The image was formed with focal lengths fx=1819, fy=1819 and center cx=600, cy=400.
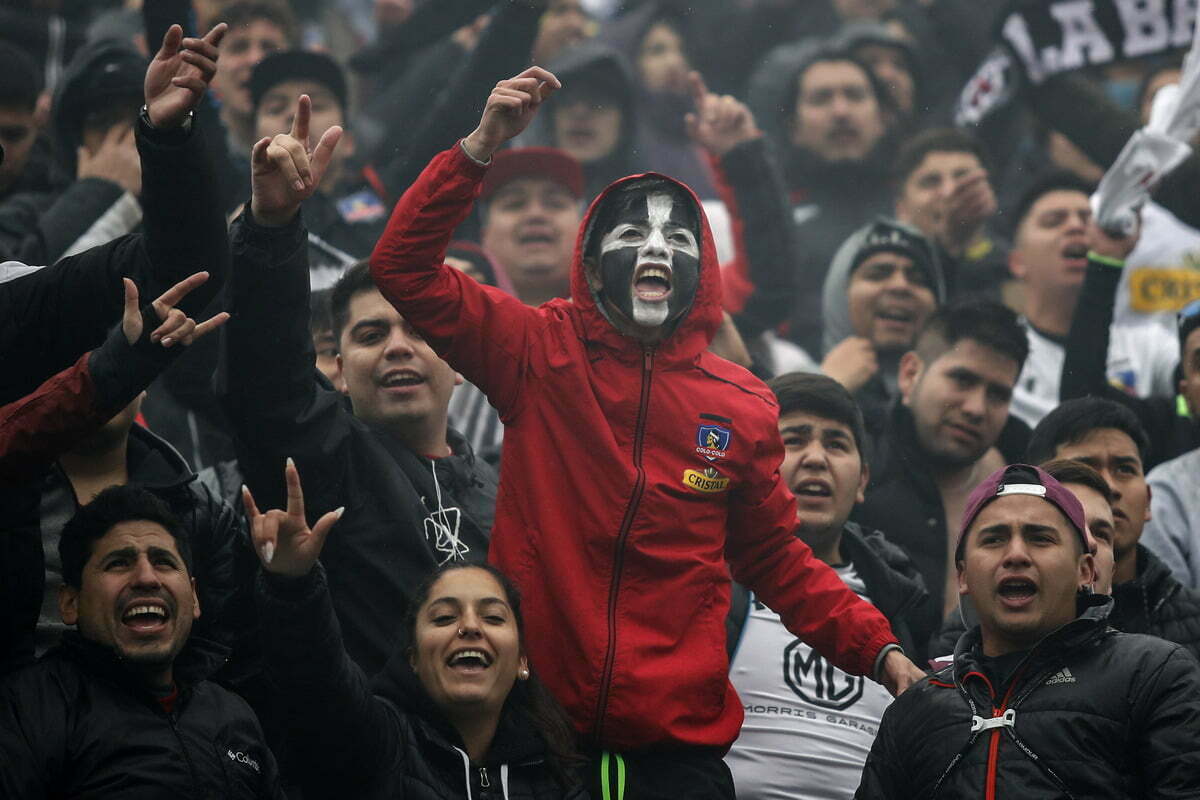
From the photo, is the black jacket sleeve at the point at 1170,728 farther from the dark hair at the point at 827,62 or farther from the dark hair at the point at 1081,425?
the dark hair at the point at 827,62

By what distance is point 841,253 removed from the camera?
29.9ft

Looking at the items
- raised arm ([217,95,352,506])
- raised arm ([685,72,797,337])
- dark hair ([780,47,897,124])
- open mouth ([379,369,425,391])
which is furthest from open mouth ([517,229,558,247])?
raised arm ([217,95,352,506])

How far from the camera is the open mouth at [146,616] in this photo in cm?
511

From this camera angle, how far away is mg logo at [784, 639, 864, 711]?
20.9ft

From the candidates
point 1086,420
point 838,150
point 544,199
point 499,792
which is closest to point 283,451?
point 499,792

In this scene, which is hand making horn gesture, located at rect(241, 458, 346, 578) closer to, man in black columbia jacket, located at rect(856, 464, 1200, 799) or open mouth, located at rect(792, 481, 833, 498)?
man in black columbia jacket, located at rect(856, 464, 1200, 799)

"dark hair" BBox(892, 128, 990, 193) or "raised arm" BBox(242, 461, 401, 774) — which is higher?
"dark hair" BBox(892, 128, 990, 193)

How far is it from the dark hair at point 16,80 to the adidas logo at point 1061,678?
5004 mm

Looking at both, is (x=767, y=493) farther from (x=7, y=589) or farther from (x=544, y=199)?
(x=544, y=199)

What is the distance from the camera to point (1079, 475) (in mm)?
6238

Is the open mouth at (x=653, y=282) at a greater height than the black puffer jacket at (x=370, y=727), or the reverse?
the open mouth at (x=653, y=282)

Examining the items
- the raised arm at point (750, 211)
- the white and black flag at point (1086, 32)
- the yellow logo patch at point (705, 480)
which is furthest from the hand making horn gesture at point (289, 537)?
the white and black flag at point (1086, 32)

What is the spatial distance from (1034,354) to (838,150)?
2127mm

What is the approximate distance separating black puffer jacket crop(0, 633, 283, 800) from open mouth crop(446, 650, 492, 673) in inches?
23.6
